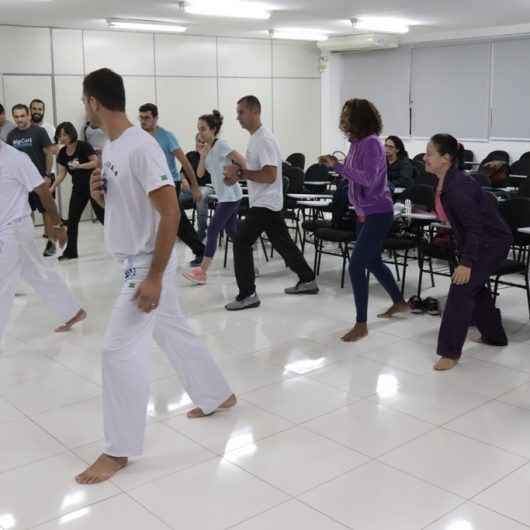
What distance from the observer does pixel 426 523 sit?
2.73 metres

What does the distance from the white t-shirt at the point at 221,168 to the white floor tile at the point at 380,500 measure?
3624 mm

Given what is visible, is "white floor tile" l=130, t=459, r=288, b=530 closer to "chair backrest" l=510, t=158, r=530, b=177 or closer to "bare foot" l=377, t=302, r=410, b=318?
"bare foot" l=377, t=302, r=410, b=318

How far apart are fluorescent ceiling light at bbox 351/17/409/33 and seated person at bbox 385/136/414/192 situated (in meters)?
3.03

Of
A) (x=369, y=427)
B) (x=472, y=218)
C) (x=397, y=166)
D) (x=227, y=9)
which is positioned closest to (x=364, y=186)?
(x=472, y=218)

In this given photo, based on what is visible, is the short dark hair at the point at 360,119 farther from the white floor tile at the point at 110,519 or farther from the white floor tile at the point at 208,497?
the white floor tile at the point at 110,519

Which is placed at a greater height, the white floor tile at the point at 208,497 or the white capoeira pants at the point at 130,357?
the white capoeira pants at the point at 130,357

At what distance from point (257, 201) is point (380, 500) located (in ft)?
10.5

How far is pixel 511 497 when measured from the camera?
9.54ft

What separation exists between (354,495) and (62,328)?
2967 millimetres

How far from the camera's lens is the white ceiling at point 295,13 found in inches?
323

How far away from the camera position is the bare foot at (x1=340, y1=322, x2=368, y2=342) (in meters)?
4.97

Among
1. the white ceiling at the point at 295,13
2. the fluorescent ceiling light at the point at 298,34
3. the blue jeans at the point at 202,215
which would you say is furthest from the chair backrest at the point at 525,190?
the fluorescent ceiling light at the point at 298,34

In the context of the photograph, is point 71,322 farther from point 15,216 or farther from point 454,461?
point 454,461

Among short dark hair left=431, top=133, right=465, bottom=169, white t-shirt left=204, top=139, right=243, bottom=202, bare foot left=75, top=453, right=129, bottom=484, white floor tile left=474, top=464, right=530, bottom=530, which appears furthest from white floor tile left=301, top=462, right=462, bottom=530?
white t-shirt left=204, top=139, right=243, bottom=202
